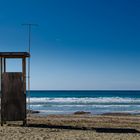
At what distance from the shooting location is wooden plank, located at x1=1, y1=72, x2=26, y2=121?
16.3 meters

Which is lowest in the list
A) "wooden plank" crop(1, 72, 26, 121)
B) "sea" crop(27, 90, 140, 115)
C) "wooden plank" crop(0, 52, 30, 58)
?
"sea" crop(27, 90, 140, 115)

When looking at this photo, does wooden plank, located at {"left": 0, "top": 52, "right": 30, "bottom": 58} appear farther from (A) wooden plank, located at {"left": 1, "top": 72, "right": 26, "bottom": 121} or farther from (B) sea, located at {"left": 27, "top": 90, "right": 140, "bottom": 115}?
(B) sea, located at {"left": 27, "top": 90, "right": 140, "bottom": 115}

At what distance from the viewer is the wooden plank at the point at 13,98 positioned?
1628cm

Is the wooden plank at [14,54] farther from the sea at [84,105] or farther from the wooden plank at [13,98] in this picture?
the sea at [84,105]

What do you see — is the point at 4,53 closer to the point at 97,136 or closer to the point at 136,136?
the point at 97,136

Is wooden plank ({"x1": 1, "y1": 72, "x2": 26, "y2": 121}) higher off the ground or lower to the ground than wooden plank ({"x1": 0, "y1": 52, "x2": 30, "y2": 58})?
lower

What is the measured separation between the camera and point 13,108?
16.3 m

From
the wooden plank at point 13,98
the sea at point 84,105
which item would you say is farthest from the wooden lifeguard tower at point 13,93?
the sea at point 84,105

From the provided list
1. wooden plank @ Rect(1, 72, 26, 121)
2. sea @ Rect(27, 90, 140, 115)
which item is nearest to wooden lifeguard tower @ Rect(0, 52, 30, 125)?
wooden plank @ Rect(1, 72, 26, 121)

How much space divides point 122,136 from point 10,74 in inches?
225

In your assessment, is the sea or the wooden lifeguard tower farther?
the sea

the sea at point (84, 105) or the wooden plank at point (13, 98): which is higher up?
the wooden plank at point (13, 98)

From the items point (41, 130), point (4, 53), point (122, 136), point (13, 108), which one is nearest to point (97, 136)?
point (122, 136)

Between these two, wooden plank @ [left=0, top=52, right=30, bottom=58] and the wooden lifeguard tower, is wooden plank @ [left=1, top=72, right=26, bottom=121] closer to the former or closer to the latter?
the wooden lifeguard tower
